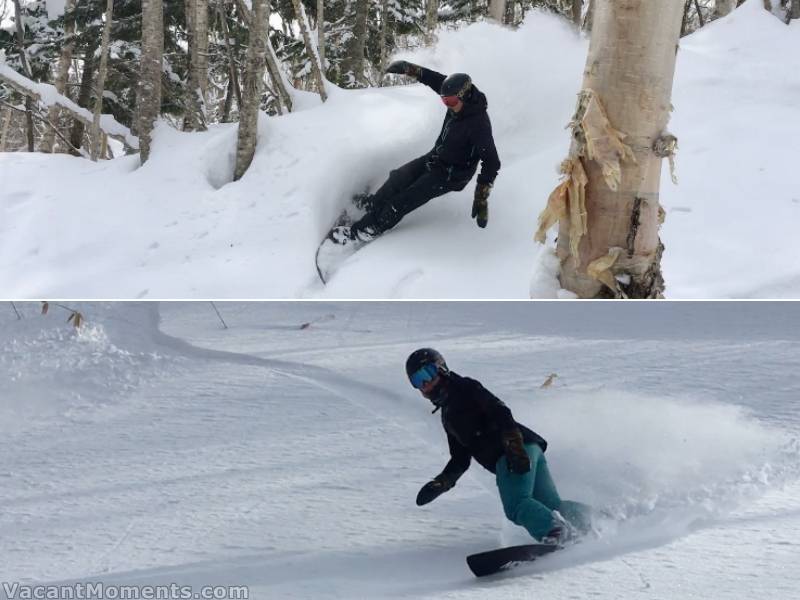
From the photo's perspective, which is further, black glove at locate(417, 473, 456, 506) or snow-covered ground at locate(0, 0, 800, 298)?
snow-covered ground at locate(0, 0, 800, 298)

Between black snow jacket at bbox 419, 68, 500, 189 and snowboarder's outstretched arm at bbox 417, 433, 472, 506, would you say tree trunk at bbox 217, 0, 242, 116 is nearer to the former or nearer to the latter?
black snow jacket at bbox 419, 68, 500, 189

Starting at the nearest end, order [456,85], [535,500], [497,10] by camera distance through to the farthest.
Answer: [535,500], [456,85], [497,10]

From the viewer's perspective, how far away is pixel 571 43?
6.91 m

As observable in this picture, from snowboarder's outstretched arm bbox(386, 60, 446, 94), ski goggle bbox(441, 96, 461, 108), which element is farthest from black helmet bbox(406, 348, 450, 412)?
snowboarder's outstretched arm bbox(386, 60, 446, 94)

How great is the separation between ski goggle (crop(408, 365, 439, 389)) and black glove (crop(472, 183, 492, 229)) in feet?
6.02

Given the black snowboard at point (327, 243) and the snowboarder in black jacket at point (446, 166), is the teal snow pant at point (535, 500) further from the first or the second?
the black snowboard at point (327, 243)

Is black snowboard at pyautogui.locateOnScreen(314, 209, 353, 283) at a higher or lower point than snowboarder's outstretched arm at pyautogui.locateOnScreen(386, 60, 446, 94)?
Result: lower

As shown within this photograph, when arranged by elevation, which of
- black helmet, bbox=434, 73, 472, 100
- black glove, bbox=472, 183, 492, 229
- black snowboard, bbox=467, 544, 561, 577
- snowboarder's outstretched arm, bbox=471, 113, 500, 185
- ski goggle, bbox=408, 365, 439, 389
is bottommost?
black snowboard, bbox=467, 544, 561, 577

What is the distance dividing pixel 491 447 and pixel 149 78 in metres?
5.36

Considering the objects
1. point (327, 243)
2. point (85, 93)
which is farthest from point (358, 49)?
point (327, 243)

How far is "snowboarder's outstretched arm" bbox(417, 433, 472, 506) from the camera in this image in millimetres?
3545

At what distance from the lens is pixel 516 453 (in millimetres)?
3469

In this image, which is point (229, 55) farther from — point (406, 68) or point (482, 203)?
point (482, 203)

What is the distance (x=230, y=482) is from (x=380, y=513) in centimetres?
83
